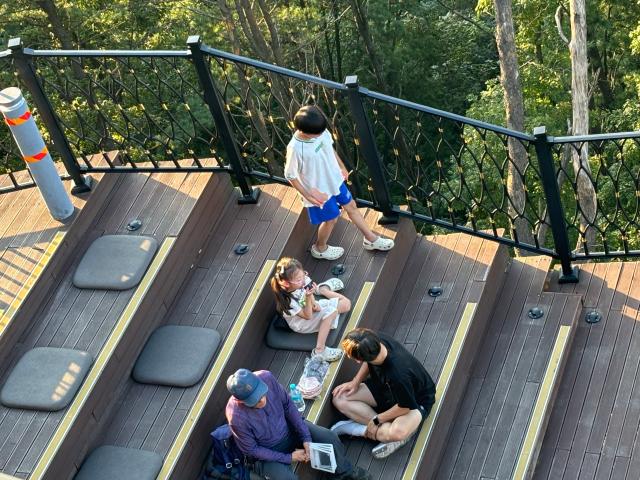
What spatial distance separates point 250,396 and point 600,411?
2.54m

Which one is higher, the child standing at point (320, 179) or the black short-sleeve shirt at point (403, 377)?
the child standing at point (320, 179)

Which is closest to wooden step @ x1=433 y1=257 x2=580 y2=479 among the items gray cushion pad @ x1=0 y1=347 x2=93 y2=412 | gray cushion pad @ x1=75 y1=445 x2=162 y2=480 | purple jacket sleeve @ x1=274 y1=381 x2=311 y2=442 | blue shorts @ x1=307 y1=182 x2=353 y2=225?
purple jacket sleeve @ x1=274 y1=381 x2=311 y2=442

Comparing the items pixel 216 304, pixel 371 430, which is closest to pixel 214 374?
pixel 216 304

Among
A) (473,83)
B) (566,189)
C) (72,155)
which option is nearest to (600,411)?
(72,155)

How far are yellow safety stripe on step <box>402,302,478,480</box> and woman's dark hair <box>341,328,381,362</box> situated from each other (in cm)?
72

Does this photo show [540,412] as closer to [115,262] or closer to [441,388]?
[441,388]

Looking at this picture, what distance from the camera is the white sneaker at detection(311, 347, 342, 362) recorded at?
6594 millimetres

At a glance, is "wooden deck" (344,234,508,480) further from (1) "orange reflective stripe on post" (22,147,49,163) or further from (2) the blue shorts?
(1) "orange reflective stripe on post" (22,147,49,163)

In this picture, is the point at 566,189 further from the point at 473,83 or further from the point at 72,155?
the point at 72,155

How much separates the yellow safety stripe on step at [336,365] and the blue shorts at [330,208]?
591 millimetres

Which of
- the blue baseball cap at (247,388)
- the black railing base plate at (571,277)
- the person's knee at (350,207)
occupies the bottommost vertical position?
the black railing base plate at (571,277)

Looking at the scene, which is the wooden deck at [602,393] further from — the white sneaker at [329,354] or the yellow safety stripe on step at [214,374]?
the yellow safety stripe on step at [214,374]

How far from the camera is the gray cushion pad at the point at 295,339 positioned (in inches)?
267

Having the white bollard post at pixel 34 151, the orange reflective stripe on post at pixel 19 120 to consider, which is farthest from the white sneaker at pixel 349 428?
the orange reflective stripe on post at pixel 19 120
